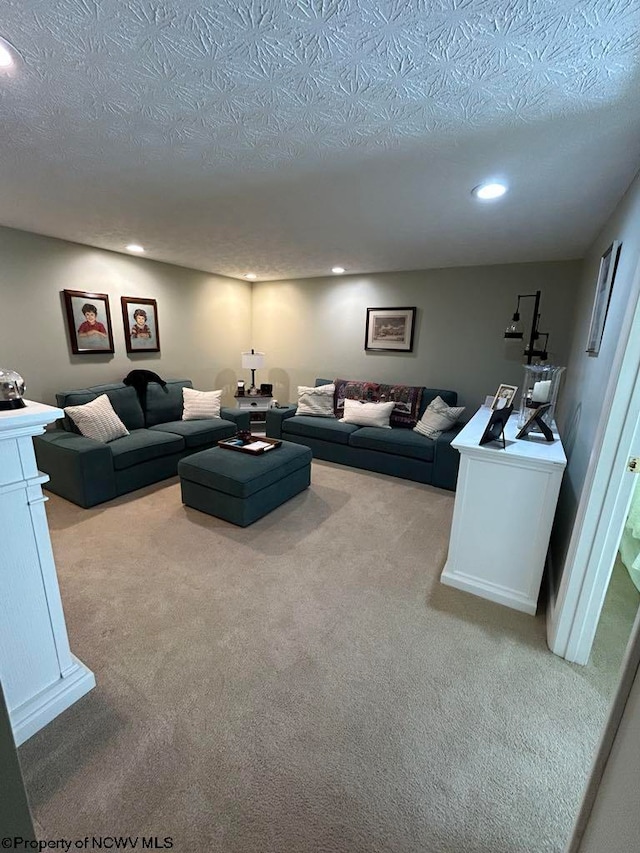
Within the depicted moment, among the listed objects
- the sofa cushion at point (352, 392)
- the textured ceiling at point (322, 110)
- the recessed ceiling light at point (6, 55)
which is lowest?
the sofa cushion at point (352, 392)

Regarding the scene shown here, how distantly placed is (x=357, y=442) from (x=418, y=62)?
10.7ft

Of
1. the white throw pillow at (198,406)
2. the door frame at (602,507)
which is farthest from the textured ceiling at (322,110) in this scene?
the white throw pillow at (198,406)

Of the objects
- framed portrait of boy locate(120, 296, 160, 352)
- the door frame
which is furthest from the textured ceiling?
framed portrait of boy locate(120, 296, 160, 352)

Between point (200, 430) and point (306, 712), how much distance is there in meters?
3.06

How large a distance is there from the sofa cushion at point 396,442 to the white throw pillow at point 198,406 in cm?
175

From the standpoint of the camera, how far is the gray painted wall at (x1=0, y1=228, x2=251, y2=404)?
3.33 meters

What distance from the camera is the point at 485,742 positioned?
4.46 ft

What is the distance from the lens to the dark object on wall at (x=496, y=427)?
205 cm

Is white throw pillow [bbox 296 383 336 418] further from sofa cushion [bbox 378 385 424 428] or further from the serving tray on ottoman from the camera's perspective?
the serving tray on ottoman

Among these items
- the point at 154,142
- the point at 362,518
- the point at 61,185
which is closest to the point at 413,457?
the point at 362,518

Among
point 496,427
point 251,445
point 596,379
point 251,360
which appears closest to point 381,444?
point 251,445

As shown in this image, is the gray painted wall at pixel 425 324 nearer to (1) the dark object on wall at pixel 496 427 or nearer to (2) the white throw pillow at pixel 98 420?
(1) the dark object on wall at pixel 496 427

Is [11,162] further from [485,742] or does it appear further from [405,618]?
[485,742]

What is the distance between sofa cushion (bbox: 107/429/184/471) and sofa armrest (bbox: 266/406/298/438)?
4.27ft
